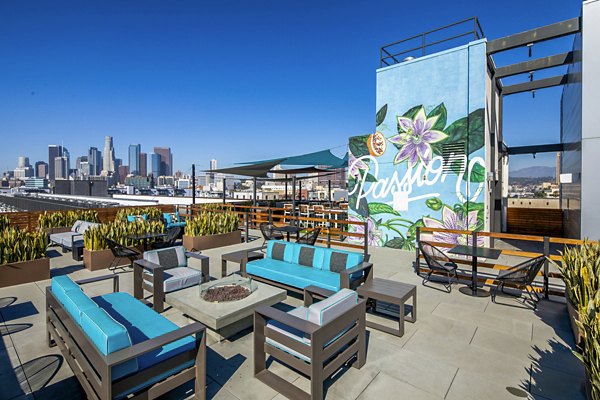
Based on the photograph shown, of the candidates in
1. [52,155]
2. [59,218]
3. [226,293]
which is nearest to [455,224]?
[226,293]

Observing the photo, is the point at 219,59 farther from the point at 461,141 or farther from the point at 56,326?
the point at 56,326

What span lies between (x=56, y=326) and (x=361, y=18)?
12674 mm

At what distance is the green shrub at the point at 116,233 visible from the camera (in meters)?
6.44

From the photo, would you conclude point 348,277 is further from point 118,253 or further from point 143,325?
point 118,253

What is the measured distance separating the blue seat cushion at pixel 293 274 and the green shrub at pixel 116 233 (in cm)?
356

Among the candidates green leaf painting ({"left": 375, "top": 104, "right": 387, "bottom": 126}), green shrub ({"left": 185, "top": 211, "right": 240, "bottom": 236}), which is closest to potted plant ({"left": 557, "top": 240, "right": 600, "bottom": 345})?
green leaf painting ({"left": 375, "top": 104, "right": 387, "bottom": 126})

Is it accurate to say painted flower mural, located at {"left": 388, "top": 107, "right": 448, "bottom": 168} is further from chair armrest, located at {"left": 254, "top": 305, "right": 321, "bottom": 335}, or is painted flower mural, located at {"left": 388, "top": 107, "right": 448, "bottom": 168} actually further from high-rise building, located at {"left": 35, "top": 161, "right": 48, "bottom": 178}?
high-rise building, located at {"left": 35, "top": 161, "right": 48, "bottom": 178}

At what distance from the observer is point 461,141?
7.84 metres

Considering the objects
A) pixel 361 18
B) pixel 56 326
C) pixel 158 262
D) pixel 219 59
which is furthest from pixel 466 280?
pixel 219 59

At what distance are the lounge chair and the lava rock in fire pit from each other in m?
0.95

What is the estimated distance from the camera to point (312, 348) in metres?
2.31

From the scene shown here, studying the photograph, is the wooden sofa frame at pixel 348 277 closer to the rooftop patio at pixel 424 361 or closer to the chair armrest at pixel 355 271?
the chair armrest at pixel 355 271

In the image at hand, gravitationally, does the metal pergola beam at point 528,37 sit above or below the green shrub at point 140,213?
above

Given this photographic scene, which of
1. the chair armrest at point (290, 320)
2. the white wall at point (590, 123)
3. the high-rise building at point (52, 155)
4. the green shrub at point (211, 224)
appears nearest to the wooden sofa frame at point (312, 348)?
the chair armrest at point (290, 320)
